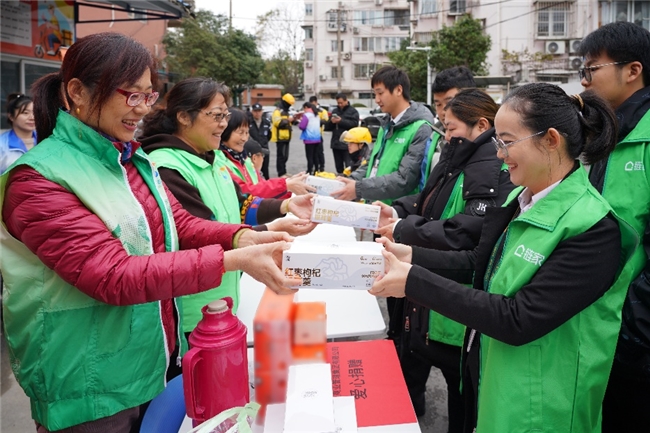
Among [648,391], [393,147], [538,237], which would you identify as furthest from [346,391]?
[393,147]

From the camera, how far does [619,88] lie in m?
2.17

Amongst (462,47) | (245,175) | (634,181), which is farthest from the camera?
(462,47)

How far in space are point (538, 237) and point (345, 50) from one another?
163 ft

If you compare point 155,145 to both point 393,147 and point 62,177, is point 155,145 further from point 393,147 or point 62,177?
point 393,147

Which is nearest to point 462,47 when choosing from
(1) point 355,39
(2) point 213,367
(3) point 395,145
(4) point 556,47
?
(4) point 556,47

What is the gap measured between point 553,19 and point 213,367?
32.7 metres

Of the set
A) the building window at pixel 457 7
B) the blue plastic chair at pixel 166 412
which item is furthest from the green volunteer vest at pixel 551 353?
the building window at pixel 457 7

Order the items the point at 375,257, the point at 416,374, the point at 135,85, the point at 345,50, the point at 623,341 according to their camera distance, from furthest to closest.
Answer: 1. the point at 345,50
2. the point at 416,374
3. the point at 623,341
4. the point at 375,257
5. the point at 135,85

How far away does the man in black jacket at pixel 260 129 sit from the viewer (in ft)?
33.7

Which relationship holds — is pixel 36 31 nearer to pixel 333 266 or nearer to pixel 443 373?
pixel 333 266

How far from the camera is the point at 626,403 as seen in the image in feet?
6.48

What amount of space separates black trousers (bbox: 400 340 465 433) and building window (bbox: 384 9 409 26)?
49080mm

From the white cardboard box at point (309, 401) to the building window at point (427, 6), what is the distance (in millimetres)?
39797

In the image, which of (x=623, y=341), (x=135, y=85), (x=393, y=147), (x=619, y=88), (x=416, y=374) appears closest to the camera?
(x=135, y=85)
